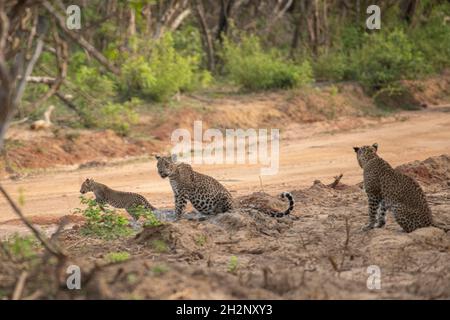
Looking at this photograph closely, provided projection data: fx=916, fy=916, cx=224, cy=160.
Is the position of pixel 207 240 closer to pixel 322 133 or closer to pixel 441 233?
pixel 441 233

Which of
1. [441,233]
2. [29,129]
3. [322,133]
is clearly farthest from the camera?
[322,133]

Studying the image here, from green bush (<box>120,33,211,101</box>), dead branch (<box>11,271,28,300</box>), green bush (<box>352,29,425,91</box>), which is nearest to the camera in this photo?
dead branch (<box>11,271,28,300</box>)

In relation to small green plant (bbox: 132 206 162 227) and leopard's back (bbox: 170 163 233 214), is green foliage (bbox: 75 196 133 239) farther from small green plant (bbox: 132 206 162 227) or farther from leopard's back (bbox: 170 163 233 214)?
leopard's back (bbox: 170 163 233 214)

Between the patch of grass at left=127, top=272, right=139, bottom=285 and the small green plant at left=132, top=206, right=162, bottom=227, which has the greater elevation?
the patch of grass at left=127, top=272, right=139, bottom=285

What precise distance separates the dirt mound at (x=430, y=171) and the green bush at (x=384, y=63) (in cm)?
1113

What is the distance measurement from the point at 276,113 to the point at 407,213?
13.2 meters

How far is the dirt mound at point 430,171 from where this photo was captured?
1487 centimetres

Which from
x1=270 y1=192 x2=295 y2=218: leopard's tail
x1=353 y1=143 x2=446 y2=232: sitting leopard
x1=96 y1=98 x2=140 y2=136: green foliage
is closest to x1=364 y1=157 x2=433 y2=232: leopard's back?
x1=353 y1=143 x2=446 y2=232: sitting leopard

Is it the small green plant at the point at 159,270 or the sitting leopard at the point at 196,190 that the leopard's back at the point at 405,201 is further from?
the small green plant at the point at 159,270

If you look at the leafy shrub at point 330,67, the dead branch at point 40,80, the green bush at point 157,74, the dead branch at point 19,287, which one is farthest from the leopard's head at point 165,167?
the leafy shrub at point 330,67

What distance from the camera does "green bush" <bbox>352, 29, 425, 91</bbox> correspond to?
26594 millimetres

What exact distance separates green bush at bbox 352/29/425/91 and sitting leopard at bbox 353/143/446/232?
50.6 ft
